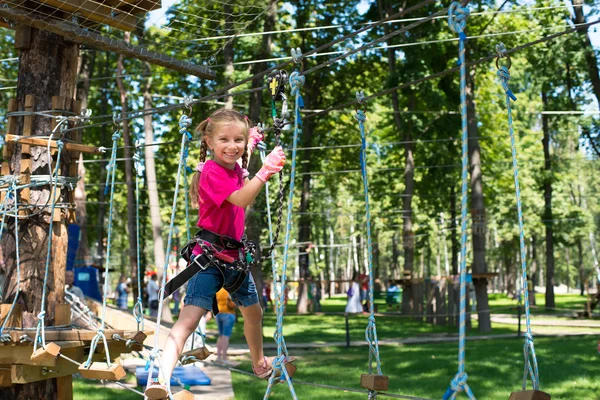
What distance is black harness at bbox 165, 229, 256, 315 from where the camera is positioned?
354cm

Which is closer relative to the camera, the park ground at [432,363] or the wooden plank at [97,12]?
the wooden plank at [97,12]

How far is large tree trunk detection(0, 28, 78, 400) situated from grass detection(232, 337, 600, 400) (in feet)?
12.5

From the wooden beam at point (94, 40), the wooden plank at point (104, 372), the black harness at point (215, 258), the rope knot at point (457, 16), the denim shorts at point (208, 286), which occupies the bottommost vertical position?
the wooden plank at point (104, 372)

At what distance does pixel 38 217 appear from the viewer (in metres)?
5.25

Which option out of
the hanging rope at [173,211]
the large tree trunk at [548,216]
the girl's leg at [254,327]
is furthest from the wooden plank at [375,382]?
the large tree trunk at [548,216]

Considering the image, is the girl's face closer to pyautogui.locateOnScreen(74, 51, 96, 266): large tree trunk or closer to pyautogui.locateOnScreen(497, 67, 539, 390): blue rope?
pyautogui.locateOnScreen(497, 67, 539, 390): blue rope

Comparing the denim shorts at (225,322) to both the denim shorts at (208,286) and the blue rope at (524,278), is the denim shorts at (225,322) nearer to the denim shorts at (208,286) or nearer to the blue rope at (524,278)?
the denim shorts at (208,286)

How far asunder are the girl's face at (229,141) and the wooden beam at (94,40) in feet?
6.43

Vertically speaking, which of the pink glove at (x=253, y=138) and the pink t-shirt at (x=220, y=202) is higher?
the pink glove at (x=253, y=138)

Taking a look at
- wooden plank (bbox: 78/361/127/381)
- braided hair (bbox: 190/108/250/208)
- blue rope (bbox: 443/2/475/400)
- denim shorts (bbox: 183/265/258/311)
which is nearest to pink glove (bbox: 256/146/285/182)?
braided hair (bbox: 190/108/250/208)

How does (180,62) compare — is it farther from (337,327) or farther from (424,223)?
(424,223)

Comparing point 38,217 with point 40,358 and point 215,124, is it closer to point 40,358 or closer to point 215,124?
point 40,358

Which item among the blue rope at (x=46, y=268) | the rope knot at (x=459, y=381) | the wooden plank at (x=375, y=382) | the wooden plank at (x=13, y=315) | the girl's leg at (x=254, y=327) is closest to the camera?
the rope knot at (x=459, y=381)

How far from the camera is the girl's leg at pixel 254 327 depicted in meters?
3.76
